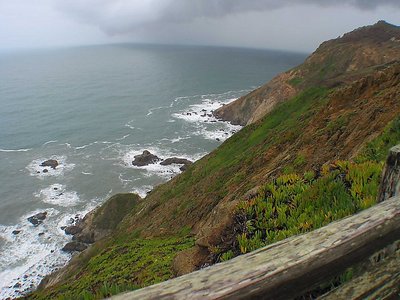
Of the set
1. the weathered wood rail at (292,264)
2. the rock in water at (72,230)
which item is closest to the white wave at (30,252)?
the rock in water at (72,230)

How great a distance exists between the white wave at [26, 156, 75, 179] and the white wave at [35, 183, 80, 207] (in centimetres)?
550

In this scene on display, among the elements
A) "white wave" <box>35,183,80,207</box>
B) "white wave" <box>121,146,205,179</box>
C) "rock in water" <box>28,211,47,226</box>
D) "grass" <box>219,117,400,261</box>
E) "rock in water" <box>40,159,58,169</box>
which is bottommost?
"rock in water" <box>28,211,47,226</box>

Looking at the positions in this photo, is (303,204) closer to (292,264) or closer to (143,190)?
(292,264)

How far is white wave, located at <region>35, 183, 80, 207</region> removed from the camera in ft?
189

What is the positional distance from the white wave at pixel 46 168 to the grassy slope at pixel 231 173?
38.9m

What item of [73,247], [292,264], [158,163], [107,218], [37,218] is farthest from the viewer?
[158,163]

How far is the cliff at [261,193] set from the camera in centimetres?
674

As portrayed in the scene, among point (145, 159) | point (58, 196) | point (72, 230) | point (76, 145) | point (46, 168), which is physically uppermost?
point (145, 159)

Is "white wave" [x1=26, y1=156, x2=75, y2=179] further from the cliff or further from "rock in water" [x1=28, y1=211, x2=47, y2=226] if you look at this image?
the cliff

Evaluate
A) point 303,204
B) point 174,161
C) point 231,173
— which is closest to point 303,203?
point 303,204

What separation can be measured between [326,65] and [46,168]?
6645cm

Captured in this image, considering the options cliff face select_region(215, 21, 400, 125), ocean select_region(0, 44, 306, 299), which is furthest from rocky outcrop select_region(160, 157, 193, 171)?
cliff face select_region(215, 21, 400, 125)

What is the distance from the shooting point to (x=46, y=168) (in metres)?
68.6

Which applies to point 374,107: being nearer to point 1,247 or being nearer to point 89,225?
point 89,225
